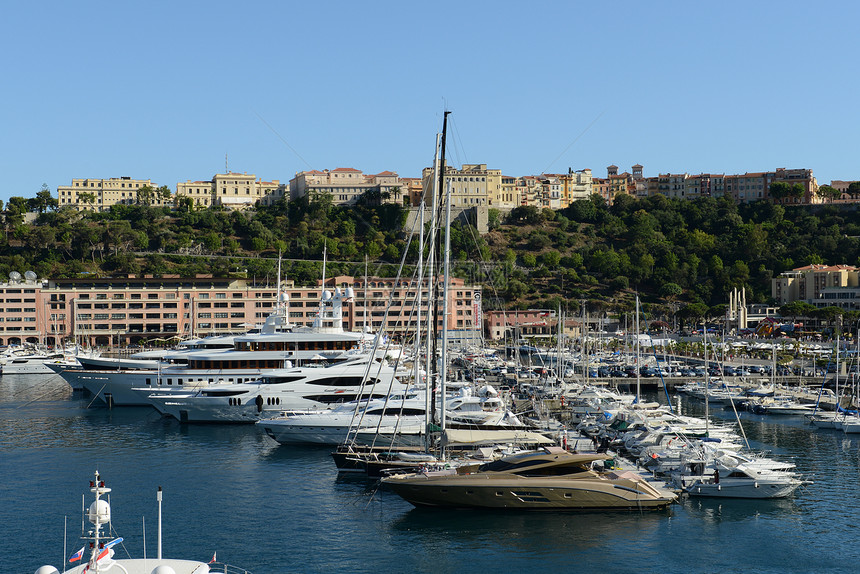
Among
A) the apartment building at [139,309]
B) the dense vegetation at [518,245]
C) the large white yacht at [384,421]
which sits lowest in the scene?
the large white yacht at [384,421]

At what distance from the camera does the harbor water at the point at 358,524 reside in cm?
2705

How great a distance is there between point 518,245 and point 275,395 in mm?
106019

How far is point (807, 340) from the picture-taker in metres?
107

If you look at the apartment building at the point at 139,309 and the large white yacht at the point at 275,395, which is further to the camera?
the apartment building at the point at 139,309

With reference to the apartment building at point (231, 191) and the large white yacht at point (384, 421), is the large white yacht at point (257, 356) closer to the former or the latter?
the large white yacht at point (384, 421)

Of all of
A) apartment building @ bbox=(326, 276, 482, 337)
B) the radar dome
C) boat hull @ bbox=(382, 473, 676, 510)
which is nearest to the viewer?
the radar dome

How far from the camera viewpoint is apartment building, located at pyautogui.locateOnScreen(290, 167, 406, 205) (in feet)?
536

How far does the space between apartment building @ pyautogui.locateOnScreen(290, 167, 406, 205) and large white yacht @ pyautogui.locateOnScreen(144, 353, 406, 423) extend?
364 ft

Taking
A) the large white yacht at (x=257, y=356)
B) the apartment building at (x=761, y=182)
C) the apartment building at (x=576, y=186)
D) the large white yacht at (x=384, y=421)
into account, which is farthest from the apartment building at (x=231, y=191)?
the large white yacht at (x=384, y=421)

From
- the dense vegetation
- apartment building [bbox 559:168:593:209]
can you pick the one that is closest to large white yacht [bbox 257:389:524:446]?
the dense vegetation

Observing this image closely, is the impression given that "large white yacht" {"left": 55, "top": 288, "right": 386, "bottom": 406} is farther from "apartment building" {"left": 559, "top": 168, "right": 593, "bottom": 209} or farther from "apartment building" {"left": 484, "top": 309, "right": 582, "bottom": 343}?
"apartment building" {"left": 559, "top": 168, "right": 593, "bottom": 209}

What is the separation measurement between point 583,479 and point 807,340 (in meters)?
84.2

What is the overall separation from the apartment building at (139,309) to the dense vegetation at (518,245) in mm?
13088

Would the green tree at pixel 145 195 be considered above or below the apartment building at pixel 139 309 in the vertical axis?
above
